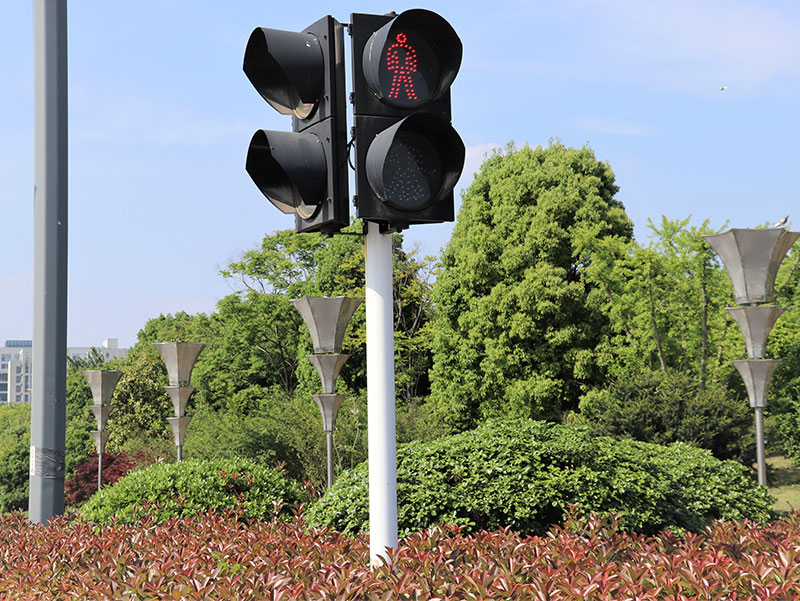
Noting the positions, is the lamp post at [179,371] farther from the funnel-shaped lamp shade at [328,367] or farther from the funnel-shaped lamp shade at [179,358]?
the funnel-shaped lamp shade at [328,367]

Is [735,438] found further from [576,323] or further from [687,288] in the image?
[576,323]

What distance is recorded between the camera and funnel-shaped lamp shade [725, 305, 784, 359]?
809 centimetres

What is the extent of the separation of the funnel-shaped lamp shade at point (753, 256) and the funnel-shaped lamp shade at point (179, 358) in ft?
24.7

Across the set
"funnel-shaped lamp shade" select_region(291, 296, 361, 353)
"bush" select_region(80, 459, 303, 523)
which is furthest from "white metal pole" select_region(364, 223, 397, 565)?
"funnel-shaped lamp shade" select_region(291, 296, 361, 353)

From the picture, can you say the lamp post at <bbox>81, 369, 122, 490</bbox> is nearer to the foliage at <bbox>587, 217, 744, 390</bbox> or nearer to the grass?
the foliage at <bbox>587, 217, 744, 390</bbox>

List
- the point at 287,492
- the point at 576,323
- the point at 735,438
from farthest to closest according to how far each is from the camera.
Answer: the point at 576,323
the point at 735,438
the point at 287,492

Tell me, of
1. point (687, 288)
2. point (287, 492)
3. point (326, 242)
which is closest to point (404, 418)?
point (687, 288)

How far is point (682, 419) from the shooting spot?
46.6 ft

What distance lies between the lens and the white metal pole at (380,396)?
3354mm

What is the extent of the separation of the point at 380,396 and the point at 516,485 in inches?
120

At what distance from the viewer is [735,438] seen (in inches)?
578

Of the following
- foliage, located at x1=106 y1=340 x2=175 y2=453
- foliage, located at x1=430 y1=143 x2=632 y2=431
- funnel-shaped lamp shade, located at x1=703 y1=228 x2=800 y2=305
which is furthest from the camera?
foliage, located at x1=106 y1=340 x2=175 y2=453

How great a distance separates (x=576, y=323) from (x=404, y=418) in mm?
8377

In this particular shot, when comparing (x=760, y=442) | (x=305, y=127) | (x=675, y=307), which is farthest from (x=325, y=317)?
(x=675, y=307)
